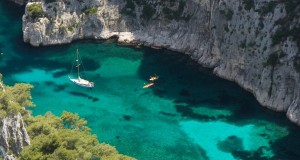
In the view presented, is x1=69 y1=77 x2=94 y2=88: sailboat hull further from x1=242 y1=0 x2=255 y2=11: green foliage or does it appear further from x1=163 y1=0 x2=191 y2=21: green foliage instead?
x1=242 y1=0 x2=255 y2=11: green foliage

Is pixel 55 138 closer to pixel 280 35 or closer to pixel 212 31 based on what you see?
pixel 280 35

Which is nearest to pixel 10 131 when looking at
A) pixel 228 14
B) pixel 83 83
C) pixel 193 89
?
pixel 83 83

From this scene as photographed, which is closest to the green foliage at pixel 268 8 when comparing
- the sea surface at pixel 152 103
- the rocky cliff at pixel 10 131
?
the sea surface at pixel 152 103

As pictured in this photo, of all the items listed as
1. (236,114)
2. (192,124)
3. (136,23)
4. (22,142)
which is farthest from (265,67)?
(22,142)

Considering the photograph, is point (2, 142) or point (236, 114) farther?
point (236, 114)

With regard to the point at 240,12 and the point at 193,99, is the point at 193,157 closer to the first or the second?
the point at 193,99

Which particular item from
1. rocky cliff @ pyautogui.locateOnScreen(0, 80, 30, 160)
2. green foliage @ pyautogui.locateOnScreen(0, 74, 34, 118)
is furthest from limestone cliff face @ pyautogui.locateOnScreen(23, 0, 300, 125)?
rocky cliff @ pyautogui.locateOnScreen(0, 80, 30, 160)
